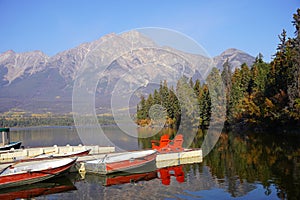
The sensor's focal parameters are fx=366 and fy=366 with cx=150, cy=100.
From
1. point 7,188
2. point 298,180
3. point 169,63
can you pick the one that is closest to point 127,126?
point 169,63

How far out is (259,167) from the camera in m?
22.3

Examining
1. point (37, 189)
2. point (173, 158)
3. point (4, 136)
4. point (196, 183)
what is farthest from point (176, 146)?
point (4, 136)

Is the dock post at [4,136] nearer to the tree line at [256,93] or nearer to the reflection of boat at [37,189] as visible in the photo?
the reflection of boat at [37,189]

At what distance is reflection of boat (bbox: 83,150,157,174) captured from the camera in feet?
70.4

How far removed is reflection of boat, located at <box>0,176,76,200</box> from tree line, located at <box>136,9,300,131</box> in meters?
30.5

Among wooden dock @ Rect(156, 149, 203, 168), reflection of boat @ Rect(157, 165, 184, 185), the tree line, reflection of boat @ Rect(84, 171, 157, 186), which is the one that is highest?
the tree line

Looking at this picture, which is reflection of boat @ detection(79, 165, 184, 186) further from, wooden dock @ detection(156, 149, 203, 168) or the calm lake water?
wooden dock @ detection(156, 149, 203, 168)

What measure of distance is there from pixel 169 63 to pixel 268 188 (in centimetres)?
2352

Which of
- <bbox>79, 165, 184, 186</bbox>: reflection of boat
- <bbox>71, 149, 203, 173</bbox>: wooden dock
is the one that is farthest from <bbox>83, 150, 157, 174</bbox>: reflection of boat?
<bbox>71, 149, 203, 173</bbox>: wooden dock

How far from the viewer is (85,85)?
92.1 feet

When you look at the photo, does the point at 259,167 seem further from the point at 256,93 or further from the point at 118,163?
the point at 256,93

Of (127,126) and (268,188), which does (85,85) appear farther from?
(268,188)

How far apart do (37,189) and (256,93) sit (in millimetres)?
45982

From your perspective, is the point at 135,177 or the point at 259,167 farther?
the point at 259,167
